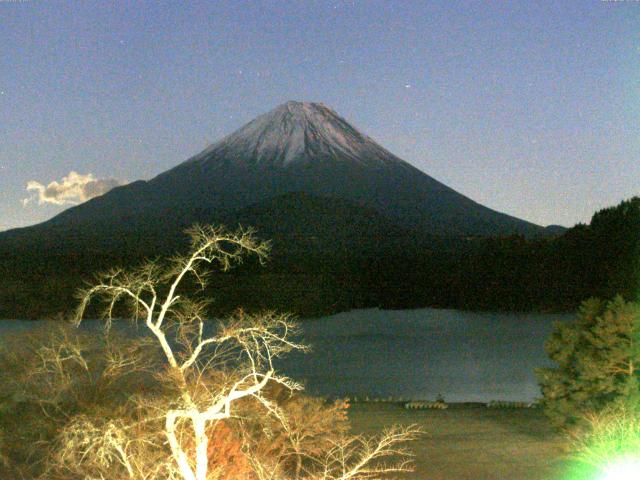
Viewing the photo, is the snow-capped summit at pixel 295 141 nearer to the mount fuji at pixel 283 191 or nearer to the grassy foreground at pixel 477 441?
the mount fuji at pixel 283 191

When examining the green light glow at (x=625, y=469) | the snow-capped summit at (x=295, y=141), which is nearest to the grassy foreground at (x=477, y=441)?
Answer: the green light glow at (x=625, y=469)

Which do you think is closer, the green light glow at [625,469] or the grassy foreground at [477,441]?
the green light glow at [625,469]

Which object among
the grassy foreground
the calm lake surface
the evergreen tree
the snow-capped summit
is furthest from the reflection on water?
the snow-capped summit

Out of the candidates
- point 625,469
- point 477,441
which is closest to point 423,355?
point 477,441

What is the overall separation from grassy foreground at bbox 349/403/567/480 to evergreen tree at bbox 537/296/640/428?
2.33ft

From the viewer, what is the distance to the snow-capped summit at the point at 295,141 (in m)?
63.0

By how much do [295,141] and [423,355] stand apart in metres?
33.0

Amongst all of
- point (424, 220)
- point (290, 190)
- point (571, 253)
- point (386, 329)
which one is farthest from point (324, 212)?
point (571, 253)

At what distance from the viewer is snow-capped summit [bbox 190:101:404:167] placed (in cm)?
6303

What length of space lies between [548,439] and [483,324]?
1523 inches

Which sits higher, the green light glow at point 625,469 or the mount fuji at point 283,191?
the mount fuji at point 283,191

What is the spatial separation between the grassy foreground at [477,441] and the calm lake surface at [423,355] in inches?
204

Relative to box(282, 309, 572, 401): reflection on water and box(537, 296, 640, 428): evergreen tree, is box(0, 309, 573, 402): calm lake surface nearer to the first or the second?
box(282, 309, 572, 401): reflection on water

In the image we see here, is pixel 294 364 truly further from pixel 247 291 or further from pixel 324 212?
pixel 324 212
